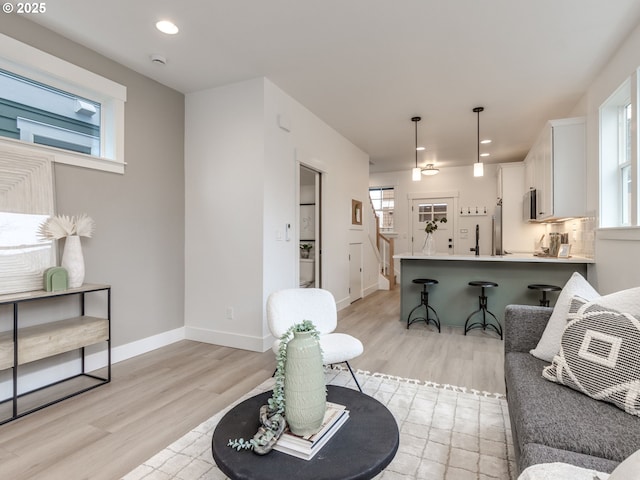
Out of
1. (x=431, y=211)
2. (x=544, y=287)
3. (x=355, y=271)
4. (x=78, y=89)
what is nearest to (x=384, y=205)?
(x=431, y=211)

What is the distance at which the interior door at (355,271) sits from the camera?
5.93m

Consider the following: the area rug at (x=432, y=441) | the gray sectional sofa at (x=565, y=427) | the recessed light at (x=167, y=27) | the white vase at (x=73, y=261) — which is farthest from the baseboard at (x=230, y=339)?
the recessed light at (x=167, y=27)

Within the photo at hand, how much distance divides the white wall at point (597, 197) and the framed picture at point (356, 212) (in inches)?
129

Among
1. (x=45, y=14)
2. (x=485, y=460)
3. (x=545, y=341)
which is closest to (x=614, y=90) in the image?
(x=545, y=341)

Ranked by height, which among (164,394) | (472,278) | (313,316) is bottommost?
(164,394)

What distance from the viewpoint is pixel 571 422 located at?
50.3 inches

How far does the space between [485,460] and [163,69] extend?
4.03m

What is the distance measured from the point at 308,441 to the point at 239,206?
2767mm

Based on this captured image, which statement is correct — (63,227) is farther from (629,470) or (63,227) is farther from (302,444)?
(629,470)

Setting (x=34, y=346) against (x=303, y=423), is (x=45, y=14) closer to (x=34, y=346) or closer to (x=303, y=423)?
(x=34, y=346)

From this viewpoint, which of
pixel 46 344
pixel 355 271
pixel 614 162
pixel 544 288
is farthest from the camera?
pixel 355 271

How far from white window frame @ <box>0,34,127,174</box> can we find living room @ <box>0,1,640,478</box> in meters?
0.08

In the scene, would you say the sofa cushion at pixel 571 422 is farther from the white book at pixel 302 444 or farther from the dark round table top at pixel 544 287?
the dark round table top at pixel 544 287

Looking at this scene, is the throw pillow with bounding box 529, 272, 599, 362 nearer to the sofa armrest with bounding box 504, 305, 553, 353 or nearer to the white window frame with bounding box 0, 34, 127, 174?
the sofa armrest with bounding box 504, 305, 553, 353
